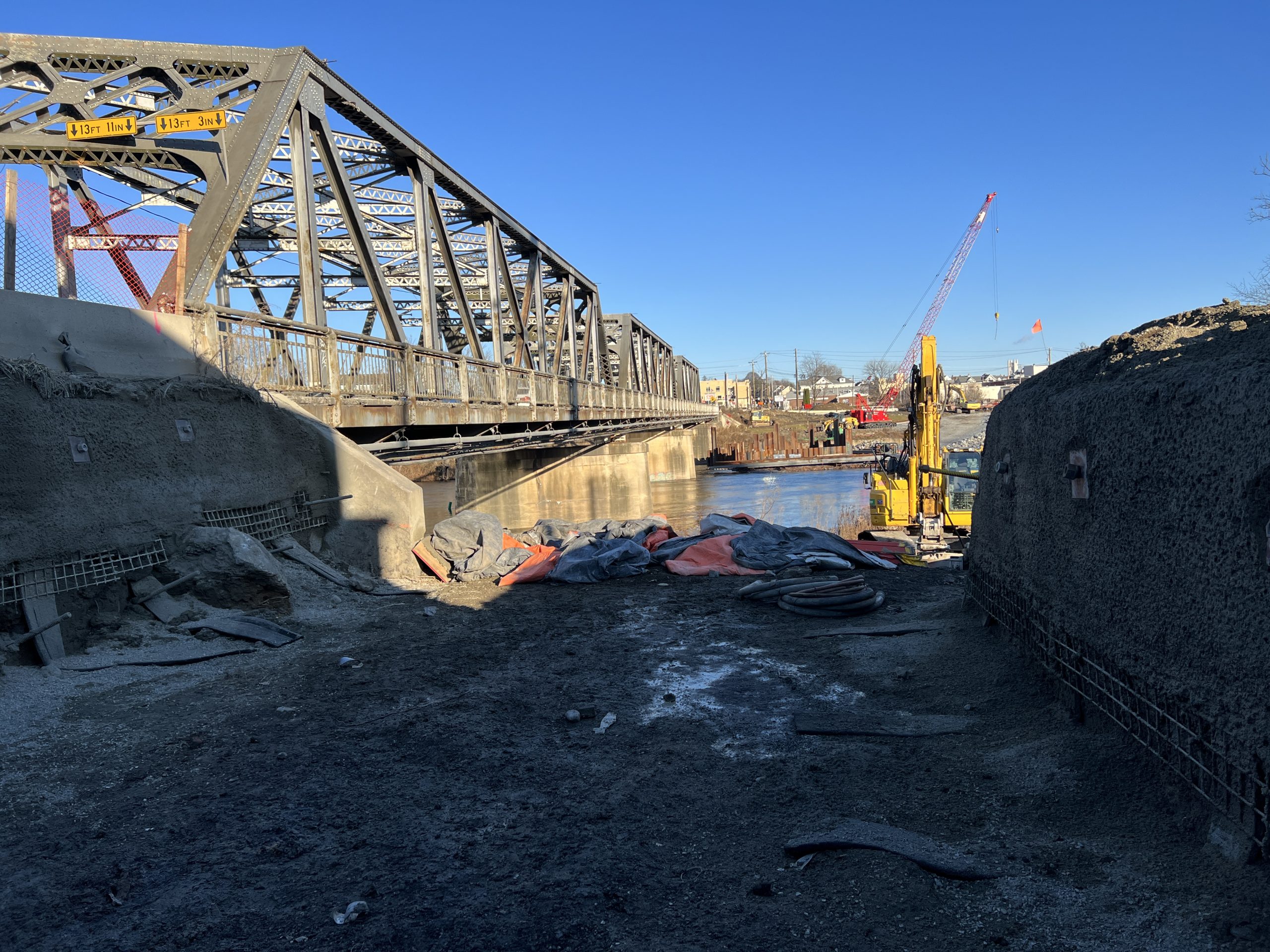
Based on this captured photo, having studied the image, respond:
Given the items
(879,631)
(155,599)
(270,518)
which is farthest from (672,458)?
(155,599)

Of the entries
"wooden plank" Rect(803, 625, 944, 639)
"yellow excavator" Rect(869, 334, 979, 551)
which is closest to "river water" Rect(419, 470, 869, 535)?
"yellow excavator" Rect(869, 334, 979, 551)

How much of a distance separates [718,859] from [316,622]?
5.71 m

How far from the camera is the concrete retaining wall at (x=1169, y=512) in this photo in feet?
10.2

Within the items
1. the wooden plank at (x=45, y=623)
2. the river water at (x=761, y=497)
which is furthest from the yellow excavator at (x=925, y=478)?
the wooden plank at (x=45, y=623)

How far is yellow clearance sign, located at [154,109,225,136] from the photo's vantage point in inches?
458

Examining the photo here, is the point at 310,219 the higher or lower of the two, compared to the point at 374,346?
higher

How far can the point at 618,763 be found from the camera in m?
4.77

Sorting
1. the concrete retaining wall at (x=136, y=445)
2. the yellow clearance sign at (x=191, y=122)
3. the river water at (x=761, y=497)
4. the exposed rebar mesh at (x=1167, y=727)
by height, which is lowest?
the river water at (x=761, y=497)

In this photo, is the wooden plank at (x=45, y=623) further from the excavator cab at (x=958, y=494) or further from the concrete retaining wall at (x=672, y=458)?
the concrete retaining wall at (x=672, y=458)

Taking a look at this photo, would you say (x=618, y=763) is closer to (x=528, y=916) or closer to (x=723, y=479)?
(x=528, y=916)

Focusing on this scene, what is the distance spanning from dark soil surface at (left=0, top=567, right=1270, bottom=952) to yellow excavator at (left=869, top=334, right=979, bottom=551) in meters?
13.2

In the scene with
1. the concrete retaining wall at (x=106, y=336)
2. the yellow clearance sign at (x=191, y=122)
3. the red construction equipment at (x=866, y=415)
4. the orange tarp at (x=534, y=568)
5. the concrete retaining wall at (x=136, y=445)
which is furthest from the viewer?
the red construction equipment at (x=866, y=415)

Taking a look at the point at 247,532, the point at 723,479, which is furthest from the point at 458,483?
the point at 723,479

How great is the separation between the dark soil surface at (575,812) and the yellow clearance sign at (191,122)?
864 cm
